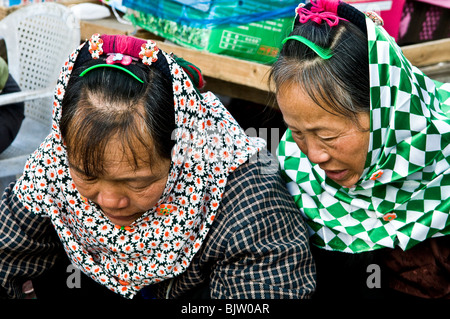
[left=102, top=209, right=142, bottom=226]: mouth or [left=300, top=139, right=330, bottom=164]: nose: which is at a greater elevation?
[left=300, top=139, right=330, bottom=164]: nose

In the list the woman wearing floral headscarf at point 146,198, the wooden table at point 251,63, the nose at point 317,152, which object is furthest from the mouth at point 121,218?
the wooden table at point 251,63

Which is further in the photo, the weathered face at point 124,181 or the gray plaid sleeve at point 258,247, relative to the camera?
the gray plaid sleeve at point 258,247

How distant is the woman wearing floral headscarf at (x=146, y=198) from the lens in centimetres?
153

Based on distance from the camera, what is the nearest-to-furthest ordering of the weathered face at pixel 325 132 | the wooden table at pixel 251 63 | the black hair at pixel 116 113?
the black hair at pixel 116 113, the weathered face at pixel 325 132, the wooden table at pixel 251 63

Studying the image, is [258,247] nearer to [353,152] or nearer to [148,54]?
[353,152]

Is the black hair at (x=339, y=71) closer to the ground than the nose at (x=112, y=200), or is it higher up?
higher up

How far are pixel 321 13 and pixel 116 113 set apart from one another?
0.65 m

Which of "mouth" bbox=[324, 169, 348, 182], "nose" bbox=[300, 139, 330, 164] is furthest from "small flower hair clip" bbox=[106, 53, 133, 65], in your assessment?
"mouth" bbox=[324, 169, 348, 182]

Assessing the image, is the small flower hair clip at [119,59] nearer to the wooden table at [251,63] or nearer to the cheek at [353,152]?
the cheek at [353,152]

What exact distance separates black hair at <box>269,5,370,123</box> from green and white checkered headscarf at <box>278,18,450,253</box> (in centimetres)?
4

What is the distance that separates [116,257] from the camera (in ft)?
6.06

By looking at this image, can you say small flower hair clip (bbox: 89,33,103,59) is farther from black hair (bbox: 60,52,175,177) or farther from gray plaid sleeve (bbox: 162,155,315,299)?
gray plaid sleeve (bbox: 162,155,315,299)

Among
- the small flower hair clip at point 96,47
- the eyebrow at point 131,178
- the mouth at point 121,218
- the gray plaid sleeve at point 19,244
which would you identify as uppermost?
the small flower hair clip at point 96,47

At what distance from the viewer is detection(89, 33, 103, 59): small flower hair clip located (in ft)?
5.18
